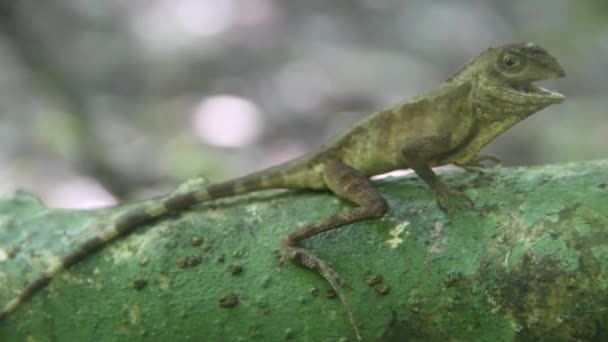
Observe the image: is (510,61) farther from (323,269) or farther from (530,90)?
(323,269)

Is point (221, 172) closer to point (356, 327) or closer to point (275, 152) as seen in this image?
point (275, 152)

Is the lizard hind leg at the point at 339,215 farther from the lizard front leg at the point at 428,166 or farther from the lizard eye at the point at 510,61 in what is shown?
the lizard eye at the point at 510,61

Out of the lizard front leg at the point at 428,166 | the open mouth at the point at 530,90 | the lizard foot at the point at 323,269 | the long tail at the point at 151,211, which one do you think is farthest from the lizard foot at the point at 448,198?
the long tail at the point at 151,211

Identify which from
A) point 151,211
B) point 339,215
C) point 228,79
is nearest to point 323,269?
point 339,215

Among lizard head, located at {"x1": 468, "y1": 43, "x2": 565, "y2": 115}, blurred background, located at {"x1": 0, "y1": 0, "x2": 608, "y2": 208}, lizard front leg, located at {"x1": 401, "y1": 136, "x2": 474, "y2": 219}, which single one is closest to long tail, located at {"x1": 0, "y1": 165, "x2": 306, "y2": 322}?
lizard front leg, located at {"x1": 401, "y1": 136, "x2": 474, "y2": 219}

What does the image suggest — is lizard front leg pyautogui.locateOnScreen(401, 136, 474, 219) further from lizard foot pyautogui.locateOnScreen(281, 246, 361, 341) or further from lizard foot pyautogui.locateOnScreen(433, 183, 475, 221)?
lizard foot pyautogui.locateOnScreen(281, 246, 361, 341)

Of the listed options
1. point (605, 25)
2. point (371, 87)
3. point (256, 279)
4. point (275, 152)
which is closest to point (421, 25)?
point (371, 87)
